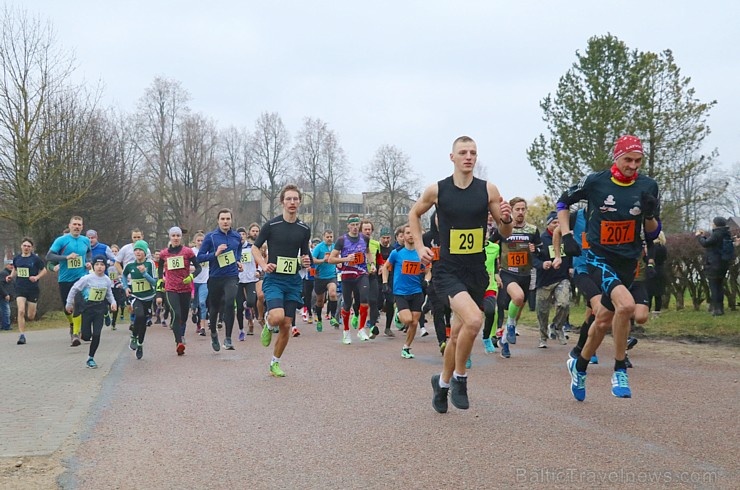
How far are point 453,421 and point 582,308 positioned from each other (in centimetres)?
1476

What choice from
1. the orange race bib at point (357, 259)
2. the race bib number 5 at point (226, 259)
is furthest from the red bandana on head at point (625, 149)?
the race bib number 5 at point (226, 259)

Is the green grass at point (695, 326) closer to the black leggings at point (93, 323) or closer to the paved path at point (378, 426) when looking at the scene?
the paved path at point (378, 426)

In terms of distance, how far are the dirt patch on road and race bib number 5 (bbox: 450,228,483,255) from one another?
11.5ft

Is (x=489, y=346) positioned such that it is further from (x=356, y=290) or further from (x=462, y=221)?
(x=462, y=221)

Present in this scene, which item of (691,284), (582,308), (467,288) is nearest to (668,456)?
(467,288)

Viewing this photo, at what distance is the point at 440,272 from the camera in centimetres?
642

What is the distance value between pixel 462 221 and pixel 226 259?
689 cm

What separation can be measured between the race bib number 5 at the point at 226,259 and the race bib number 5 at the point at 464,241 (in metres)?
6.77

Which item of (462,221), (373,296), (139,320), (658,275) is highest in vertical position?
(462,221)

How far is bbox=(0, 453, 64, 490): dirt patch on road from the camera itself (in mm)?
4453

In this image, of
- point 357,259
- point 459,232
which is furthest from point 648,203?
point 357,259

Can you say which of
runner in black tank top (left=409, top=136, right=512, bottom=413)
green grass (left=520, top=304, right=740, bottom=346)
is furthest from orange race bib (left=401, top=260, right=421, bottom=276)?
runner in black tank top (left=409, top=136, right=512, bottom=413)

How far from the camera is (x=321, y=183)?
229 ft

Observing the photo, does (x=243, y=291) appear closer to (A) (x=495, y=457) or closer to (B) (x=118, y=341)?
(B) (x=118, y=341)
